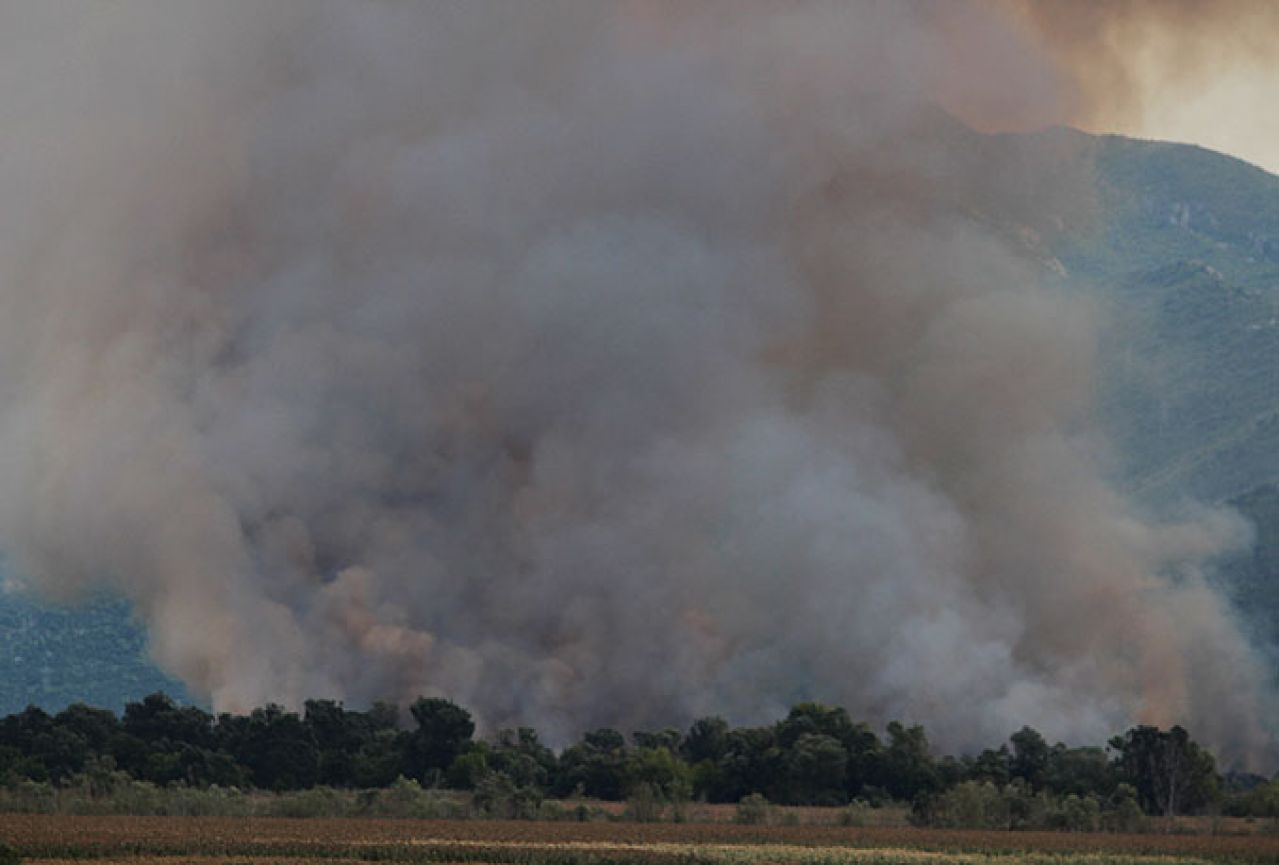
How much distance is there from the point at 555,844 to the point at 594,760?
34537 millimetres

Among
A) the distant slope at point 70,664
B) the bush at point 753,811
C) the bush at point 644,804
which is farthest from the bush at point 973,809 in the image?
the distant slope at point 70,664

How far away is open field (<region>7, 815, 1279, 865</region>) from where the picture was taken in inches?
3765

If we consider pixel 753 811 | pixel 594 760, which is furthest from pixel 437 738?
pixel 753 811

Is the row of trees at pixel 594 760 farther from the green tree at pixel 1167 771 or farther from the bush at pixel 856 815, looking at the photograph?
the bush at pixel 856 815

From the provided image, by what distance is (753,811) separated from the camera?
122m

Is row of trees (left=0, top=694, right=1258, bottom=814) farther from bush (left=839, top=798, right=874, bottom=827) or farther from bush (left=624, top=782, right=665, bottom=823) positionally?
bush (left=839, top=798, right=874, bottom=827)

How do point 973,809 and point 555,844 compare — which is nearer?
point 555,844

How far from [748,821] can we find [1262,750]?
2596 inches

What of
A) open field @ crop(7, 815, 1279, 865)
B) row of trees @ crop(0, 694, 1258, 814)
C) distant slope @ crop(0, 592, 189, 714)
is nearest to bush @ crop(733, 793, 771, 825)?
open field @ crop(7, 815, 1279, 865)

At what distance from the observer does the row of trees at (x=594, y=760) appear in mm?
131625

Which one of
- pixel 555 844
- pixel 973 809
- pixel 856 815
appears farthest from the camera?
pixel 856 815

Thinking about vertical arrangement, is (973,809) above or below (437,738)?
below

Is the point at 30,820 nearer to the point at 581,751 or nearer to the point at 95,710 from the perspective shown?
the point at 95,710

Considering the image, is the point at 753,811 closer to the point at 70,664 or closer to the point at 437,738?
the point at 437,738
